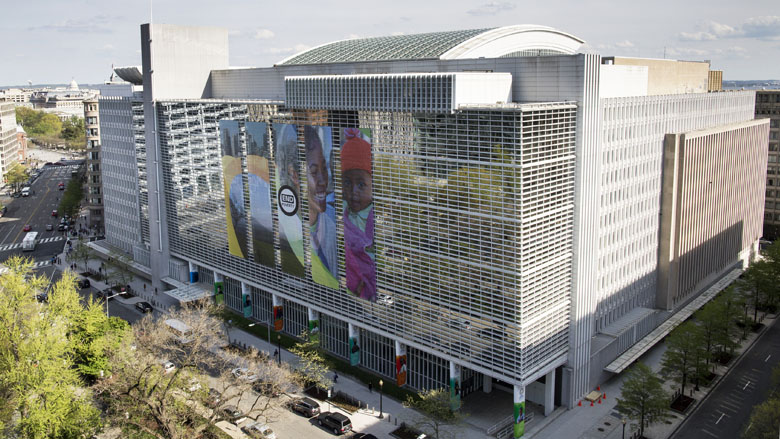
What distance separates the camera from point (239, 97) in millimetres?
98188

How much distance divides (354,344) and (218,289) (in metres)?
28.4

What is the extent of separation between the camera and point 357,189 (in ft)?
229

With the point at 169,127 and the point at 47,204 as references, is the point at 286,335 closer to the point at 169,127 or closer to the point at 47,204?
the point at 169,127

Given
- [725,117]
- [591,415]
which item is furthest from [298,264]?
[725,117]

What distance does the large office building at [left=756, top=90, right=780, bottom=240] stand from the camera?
12544 centimetres

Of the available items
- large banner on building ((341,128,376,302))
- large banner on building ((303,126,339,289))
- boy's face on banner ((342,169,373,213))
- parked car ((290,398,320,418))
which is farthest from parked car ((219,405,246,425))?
boy's face on banner ((342,169,373,213))

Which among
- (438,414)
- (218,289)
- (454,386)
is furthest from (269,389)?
(218,289)

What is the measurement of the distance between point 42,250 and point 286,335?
72.0m

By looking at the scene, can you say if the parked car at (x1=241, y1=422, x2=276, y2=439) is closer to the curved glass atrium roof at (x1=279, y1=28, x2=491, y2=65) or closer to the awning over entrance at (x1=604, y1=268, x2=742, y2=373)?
the awning over entrance at (x1=604, y1=268, x2=742, y2=373)

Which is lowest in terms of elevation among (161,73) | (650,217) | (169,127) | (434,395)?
(434,395)

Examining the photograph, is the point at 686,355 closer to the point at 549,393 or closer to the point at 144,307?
the point at 549,393

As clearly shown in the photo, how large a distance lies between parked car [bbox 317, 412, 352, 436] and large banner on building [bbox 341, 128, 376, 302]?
1346 centimetres

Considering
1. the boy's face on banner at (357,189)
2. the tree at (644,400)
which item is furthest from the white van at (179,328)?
the tree at (644,400)

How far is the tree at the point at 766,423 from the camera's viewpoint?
4589 centimetres
